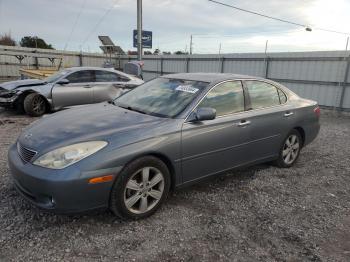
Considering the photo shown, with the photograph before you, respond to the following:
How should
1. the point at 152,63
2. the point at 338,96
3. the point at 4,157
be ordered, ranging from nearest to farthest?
the point at 4,157, the point at 338,96, the point at 152,63

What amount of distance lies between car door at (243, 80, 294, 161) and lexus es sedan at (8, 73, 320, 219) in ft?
0.05

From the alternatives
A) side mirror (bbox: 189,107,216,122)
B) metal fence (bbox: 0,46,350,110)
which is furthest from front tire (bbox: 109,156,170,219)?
metal fence (bbox: 0,46,350,110)

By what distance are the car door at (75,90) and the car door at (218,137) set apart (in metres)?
5.74

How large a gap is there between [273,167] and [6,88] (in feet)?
23.3

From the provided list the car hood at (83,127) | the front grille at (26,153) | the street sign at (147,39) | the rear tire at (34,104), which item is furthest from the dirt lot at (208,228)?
the street sign at (147,39)

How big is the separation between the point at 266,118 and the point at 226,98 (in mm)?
783

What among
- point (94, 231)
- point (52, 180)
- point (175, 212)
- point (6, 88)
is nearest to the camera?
point (52, 180)

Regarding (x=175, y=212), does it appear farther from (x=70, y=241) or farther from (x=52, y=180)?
(x=52, y=180)

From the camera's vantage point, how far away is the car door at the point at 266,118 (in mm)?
4402

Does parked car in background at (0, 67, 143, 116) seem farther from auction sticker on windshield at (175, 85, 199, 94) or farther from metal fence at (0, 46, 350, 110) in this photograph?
metal fence at (0, 46, 350, 110)

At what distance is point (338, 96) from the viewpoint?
10984mm

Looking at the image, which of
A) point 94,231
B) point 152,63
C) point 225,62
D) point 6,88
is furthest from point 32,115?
point 152,63

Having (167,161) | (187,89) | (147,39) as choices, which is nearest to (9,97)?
(187,89)

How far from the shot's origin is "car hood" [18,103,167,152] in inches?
121
